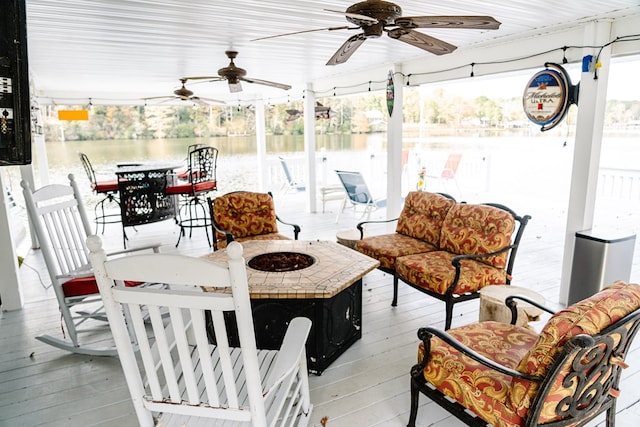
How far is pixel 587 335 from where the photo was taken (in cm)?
136

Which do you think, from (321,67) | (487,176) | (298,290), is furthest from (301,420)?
(487,176)

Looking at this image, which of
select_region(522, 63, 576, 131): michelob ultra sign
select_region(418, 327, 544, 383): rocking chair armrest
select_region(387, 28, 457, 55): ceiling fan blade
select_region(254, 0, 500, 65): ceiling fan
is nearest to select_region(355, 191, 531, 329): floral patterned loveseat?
select_region(522, 63, 576, 131): michelob ultra sign

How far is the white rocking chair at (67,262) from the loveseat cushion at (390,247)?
1834mm

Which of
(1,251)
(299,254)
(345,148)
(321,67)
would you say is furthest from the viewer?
(345,148)

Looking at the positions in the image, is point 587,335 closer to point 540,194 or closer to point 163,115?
point 540,194

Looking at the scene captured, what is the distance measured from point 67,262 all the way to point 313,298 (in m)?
1.88

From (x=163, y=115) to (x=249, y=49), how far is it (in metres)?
8.98

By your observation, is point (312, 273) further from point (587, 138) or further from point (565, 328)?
point (587, 138)

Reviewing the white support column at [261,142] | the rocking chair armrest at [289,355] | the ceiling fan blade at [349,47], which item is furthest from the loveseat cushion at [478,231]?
the white support column at [261,142]

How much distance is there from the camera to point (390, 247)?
3654 millimetres

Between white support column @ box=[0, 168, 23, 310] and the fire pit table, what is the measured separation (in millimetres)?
1963

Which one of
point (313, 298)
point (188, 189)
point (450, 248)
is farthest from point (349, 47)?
point (188, 189)

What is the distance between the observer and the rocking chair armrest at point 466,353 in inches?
59.4

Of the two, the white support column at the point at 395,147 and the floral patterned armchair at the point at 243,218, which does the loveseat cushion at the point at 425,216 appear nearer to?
the floral patterned armchair at the point at 243,218
